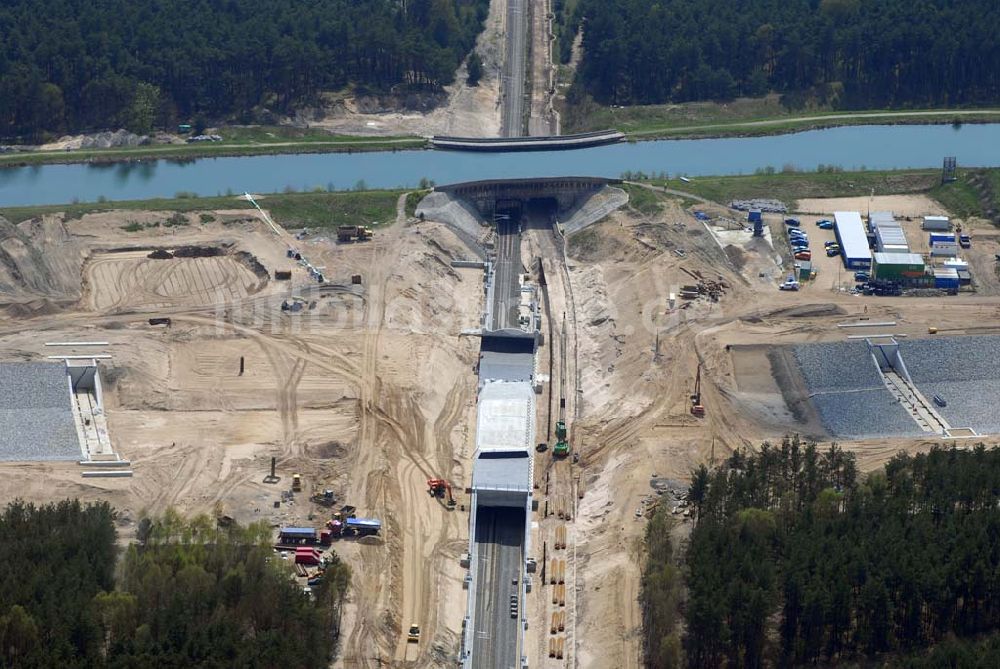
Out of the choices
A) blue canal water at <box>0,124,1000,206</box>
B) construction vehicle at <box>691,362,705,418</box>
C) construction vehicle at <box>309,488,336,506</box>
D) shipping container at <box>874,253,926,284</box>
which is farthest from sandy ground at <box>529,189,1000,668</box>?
construction vehicle at <box>309,488,336,506</box>

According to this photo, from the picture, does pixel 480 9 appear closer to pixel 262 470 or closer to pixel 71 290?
pixel 71 290

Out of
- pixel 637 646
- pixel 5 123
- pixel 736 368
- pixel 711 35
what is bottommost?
pixel 637 646

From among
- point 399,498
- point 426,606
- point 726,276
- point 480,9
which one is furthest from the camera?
point 480,9

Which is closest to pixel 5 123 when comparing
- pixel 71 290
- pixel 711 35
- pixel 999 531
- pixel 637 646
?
pixel 71 290

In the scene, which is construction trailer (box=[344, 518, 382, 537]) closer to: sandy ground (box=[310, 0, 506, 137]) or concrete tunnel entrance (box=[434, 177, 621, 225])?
concrete tunnel entrance (box=[434, 177, 621, 225])

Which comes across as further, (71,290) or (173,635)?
(71,290)

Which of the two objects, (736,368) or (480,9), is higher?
(480,9)

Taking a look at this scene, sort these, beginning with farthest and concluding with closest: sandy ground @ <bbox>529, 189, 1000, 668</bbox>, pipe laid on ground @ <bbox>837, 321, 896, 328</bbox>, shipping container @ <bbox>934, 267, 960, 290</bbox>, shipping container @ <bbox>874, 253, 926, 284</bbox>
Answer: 1. shipping container @ <bbox>934, 267, 960, 290</bbox>
2. shipping container @ <bbox>874, 253, 926, 284</bbox>
3. pipe laid on ground @ <bbox>837, 321, 896, 328</bbox>
4. sandy ground @ <bbox>529, 189, 1000, 668</bbox>

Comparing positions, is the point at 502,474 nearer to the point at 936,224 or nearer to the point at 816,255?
the point at 816,255
